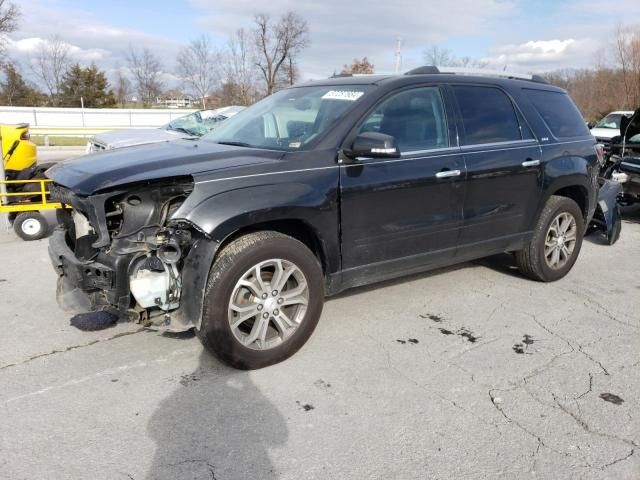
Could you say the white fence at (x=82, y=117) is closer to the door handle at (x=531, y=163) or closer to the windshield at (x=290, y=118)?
the windshield at (x=290, y=118)

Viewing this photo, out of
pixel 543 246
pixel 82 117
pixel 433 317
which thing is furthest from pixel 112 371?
pixel 82 117

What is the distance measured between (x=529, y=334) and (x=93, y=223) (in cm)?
321

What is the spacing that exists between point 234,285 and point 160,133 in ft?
20.4

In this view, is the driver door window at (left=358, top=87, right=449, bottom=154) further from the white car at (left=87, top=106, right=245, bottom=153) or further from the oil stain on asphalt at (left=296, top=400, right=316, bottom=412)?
the white car at (left=87, top=106, right=245, bottom=153)

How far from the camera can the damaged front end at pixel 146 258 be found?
3090mm

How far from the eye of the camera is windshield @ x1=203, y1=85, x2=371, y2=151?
3.78 meters

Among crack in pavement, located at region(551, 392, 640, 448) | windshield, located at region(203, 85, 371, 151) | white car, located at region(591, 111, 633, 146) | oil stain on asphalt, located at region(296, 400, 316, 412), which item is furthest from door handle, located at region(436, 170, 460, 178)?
white car, located at region(591, 111, 633, 146)

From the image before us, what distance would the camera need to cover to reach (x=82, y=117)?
36.0 metres

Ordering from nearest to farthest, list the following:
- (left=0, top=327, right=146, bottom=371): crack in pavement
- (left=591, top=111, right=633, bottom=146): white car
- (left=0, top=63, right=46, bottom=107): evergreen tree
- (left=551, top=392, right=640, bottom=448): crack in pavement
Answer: (left=551, top=392, right=640, bottom=448): crack in pavement → (left=0, top=327, right=146, bottom=371): crack in pavement → (left=591, top=111, right=633, bottom=146): white car → (left=0, top=63, right=46, bottom=107): evergreen tree

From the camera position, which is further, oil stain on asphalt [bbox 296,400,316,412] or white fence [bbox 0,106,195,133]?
white fence [bbox 0,106,195,133]

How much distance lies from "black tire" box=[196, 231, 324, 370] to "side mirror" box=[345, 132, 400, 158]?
2.42 ft

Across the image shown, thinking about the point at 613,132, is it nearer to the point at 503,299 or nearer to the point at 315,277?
the point at 503,299

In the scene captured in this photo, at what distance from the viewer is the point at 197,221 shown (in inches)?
Result: 119

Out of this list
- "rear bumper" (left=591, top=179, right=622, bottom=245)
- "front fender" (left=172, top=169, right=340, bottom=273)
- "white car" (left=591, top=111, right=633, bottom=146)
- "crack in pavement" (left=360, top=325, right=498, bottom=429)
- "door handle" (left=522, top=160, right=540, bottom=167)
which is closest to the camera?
"crack in pavement" (left=360, top=325, right=498, bottom=429)
